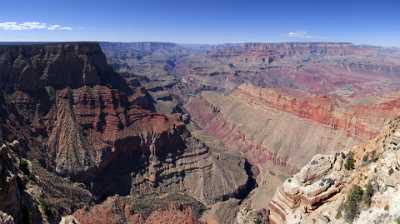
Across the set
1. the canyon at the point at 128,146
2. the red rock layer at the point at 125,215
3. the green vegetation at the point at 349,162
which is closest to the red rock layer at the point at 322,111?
the canyon at the point at 128,146

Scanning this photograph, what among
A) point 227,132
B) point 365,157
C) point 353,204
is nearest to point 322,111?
point 227,132

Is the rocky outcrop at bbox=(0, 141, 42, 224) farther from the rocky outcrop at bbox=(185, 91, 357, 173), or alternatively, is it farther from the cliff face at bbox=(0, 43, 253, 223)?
the rocky outcrop at bbox=(185, 91, 357, 173)

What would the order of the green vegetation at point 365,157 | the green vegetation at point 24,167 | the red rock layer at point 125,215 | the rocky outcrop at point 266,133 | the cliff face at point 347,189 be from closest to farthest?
the cliff face at point 347,189
the green vegetation at point 365,157
the green vegetation at point 24,167
the red rock layer at point 125,215
the rocky outcrop at point 266,133

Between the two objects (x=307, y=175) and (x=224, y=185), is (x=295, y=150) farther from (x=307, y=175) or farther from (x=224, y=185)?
(x=307, y=175)

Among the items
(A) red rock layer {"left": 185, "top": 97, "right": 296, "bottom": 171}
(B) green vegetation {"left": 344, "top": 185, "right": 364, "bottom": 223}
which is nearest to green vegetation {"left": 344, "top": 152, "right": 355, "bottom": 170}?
(B) green vegetation {"left": 344, "top": 185, "right": 364, "bottom": 223}

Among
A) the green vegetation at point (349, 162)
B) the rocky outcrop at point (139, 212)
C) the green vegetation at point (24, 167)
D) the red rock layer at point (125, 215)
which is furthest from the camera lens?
the rocky outcrop at point (139, 212)

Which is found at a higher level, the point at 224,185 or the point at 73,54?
the point at 73,54

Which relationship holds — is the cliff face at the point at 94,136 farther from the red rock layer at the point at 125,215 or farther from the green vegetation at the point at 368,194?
the green vegetation at the point at 368,194

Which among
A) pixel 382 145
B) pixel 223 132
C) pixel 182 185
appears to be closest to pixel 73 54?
pixel 182 185
